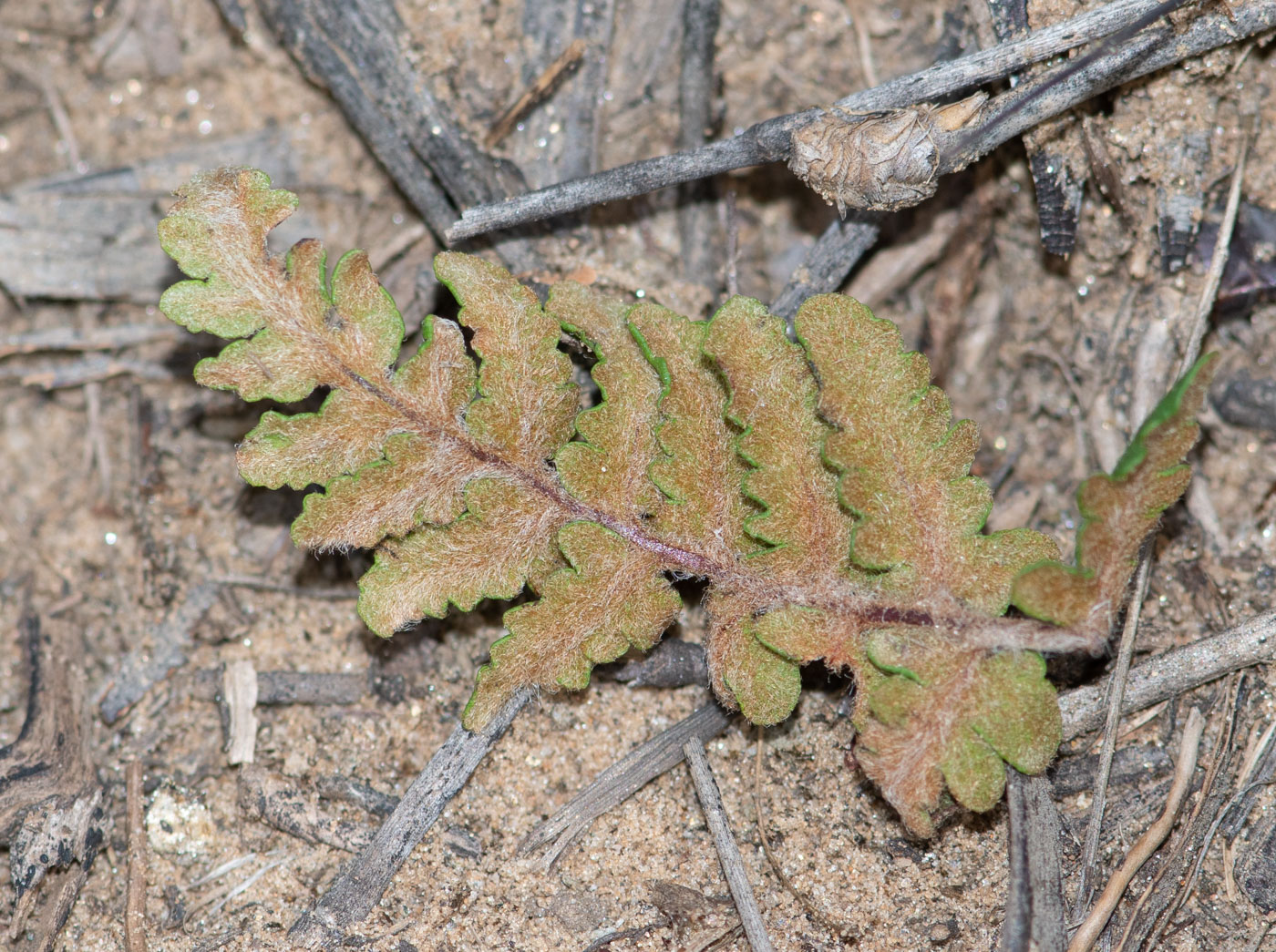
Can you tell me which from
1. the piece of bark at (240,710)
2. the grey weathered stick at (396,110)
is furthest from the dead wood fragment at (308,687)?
the grey weathered stick at (396,110)

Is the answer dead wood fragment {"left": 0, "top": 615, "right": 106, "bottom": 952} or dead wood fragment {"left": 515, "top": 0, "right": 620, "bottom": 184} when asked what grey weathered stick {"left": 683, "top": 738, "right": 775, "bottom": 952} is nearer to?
dead wood fragment {"left": 0, "top": 615, "right": 106, "bottom": 952}

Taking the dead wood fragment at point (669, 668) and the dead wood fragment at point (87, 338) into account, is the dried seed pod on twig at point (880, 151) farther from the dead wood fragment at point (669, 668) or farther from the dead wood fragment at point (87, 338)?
the dead wood fragment at point (87, 338)

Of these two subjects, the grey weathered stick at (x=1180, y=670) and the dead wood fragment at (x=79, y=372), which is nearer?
the grey weathered stick at (x=1180, y=670)

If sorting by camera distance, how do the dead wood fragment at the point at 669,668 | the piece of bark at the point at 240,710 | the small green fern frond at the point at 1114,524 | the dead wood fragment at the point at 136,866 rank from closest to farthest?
the small green fern frond at the point at 1114,524 → the dead wood fragment at the point at 136,866 → the dead wood fragment at the point at 669,668 → the piece of bark at the point at 240,710

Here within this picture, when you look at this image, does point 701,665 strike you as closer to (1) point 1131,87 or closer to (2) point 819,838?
(2) point 819,838

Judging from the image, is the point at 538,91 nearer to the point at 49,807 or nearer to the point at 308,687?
the point at 308,687

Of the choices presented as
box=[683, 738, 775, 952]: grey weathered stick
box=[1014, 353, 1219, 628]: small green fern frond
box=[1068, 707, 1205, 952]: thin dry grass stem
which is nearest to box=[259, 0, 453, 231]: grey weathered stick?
box=[683, 738, 775, 952]: grey weathered stick
